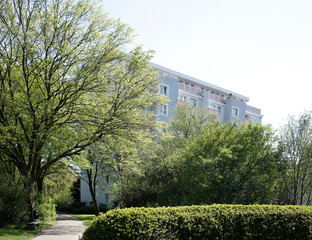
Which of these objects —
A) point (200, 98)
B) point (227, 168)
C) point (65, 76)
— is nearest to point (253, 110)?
point (200, 98)

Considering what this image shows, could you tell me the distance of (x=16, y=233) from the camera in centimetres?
1322

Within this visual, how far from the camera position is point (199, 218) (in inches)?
387

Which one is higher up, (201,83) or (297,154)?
(201,83)

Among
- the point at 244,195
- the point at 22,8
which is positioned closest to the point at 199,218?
the point at 244,195

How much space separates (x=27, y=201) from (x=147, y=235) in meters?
10.6

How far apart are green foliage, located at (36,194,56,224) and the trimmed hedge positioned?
11830 millimetres

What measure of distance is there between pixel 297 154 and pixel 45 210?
16789 millimetres

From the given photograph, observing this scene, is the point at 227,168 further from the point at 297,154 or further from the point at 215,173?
the point at 297,154

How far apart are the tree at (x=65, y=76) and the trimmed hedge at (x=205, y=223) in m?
6.78

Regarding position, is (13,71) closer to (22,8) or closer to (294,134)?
(22,8)

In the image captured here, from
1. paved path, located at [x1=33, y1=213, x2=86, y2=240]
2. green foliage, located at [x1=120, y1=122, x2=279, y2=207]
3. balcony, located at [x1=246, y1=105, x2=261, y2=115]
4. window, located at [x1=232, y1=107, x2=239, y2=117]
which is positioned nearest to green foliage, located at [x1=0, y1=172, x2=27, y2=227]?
paved path, located at [x1=33, y1=213, x2=86, y2=240]

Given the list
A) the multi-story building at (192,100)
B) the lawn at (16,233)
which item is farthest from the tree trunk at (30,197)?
the multi-story building at (192,100)

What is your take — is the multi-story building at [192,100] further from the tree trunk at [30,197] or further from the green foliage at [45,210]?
the tree trunk at [30,197]

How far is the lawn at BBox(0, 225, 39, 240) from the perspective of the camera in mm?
12183
